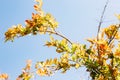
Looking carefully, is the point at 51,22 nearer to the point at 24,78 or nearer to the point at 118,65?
the point at 24,78

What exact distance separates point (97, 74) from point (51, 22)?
60.5 inches

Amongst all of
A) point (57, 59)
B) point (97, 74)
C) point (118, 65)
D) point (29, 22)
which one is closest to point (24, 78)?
point (57, 59)

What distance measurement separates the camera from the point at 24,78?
19.4 feet

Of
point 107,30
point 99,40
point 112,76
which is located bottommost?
point 112,76

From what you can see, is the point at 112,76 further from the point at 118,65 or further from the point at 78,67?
the point at 78,67

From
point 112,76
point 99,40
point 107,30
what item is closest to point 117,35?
point 107,30

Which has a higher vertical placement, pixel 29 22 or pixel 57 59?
pixel 29 22

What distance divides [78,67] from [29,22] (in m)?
1.45

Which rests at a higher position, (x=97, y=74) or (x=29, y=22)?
(x=29, y=22)

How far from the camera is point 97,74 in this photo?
5.57 meters

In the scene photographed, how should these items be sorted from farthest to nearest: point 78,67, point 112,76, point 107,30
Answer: point 107,30 < point 78,67 < point 112,76

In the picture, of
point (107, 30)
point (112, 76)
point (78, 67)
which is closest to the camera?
point (112, 76)

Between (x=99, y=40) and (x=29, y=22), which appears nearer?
(x=99, y=40)

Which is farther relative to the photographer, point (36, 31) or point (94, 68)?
point (36, 31)
